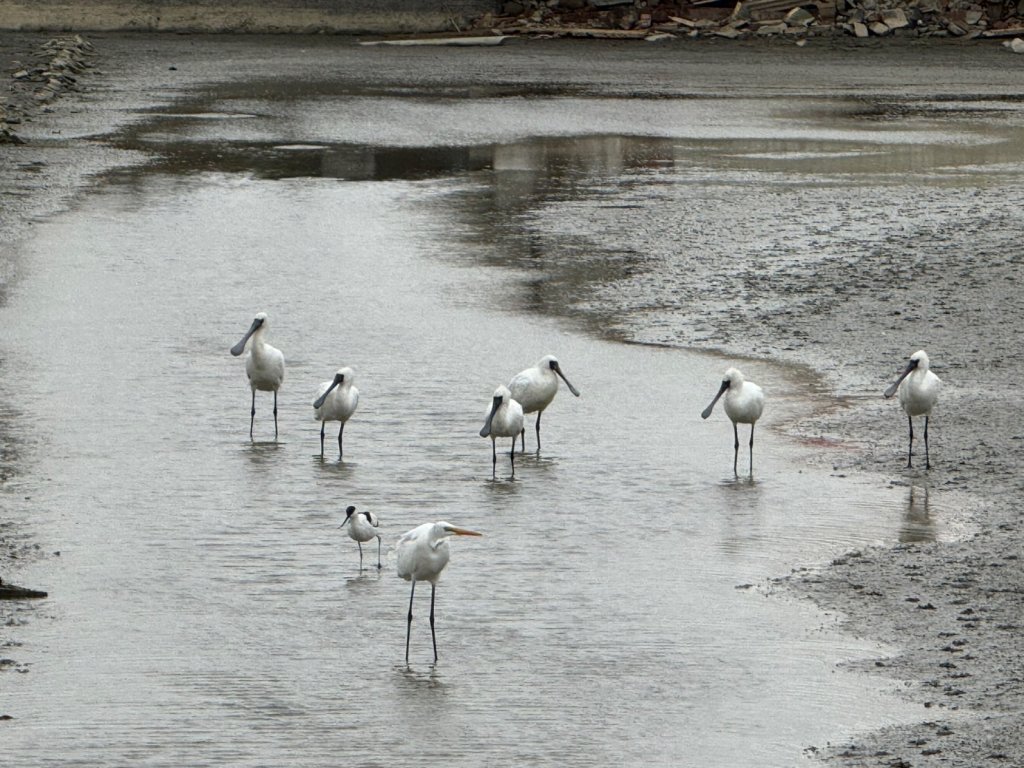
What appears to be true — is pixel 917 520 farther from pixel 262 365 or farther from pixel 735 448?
pixel 262 365

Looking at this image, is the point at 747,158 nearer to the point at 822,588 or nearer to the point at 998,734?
the point at 822,588

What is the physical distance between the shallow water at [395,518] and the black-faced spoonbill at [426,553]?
0.35 metres

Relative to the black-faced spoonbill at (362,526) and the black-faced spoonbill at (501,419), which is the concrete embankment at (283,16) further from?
the black-faced spoonbill at (362,526)

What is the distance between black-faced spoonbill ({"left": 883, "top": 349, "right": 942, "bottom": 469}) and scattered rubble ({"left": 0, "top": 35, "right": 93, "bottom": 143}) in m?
20.1

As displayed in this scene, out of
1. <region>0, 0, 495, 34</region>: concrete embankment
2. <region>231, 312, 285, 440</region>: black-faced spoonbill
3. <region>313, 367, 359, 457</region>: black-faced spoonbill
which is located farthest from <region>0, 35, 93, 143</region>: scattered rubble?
<region>313, 367, 359, 457</region>: black-faced spoonbill

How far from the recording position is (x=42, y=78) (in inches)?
1544

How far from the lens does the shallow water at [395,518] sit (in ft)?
29.4

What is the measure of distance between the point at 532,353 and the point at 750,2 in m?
39.4

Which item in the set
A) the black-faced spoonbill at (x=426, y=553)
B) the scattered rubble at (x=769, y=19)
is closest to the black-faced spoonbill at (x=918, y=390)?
the black-faced spoonbill at (x=426, y=553)

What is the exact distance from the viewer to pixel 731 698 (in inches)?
365

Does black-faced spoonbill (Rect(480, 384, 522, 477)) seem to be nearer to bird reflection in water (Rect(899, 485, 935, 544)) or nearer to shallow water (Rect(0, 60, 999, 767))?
shallow water (Rect(0, 60, 999, 767))

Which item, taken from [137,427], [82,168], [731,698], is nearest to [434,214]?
[82,168]

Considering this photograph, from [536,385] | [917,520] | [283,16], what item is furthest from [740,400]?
[283,16]

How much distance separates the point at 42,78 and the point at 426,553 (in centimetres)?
3188
